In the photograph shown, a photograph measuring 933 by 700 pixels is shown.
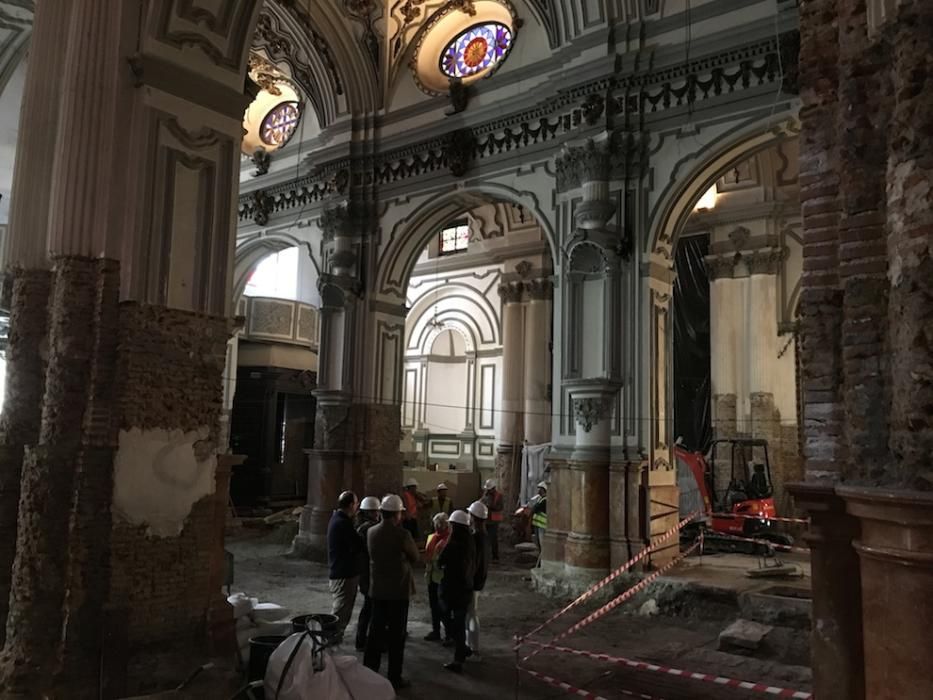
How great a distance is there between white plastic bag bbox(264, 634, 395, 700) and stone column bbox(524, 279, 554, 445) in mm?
11686

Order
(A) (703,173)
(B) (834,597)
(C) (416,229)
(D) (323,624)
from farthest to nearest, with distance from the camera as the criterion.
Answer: (C) (416,229)
(A) (703,173)
(D) (323,624)
(B) (834,597)

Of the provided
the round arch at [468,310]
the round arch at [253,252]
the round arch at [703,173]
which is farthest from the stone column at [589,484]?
the round arch at [468,310]

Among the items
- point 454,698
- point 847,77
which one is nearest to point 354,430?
point 454,698

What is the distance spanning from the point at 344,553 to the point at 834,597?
15.4ft

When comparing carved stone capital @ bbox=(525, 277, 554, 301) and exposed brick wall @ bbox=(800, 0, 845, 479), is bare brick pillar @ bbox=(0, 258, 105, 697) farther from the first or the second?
carved stone capital @ bbox=(525, 277, 554, 301)

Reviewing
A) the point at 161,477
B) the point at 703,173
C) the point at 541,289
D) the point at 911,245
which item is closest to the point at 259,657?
the point at 161,477

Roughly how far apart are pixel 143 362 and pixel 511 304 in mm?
12304

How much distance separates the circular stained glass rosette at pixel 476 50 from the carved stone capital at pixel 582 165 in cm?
259

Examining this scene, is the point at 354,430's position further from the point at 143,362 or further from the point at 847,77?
the point at 847,77

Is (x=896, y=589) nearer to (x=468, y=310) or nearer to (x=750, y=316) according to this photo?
(x=750, y=316)

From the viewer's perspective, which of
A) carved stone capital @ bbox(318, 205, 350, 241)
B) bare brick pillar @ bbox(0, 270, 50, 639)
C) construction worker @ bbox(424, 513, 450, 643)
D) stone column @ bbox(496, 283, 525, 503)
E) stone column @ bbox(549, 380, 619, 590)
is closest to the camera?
bare brick pillar @ bbox(0, 270, 50, 639)

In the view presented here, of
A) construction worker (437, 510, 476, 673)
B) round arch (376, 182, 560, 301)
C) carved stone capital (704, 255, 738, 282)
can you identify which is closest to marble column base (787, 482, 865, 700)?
construction worker (437, 510, 476, 673)

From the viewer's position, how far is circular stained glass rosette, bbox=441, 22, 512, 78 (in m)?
12.3

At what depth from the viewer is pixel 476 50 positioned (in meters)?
12.7
